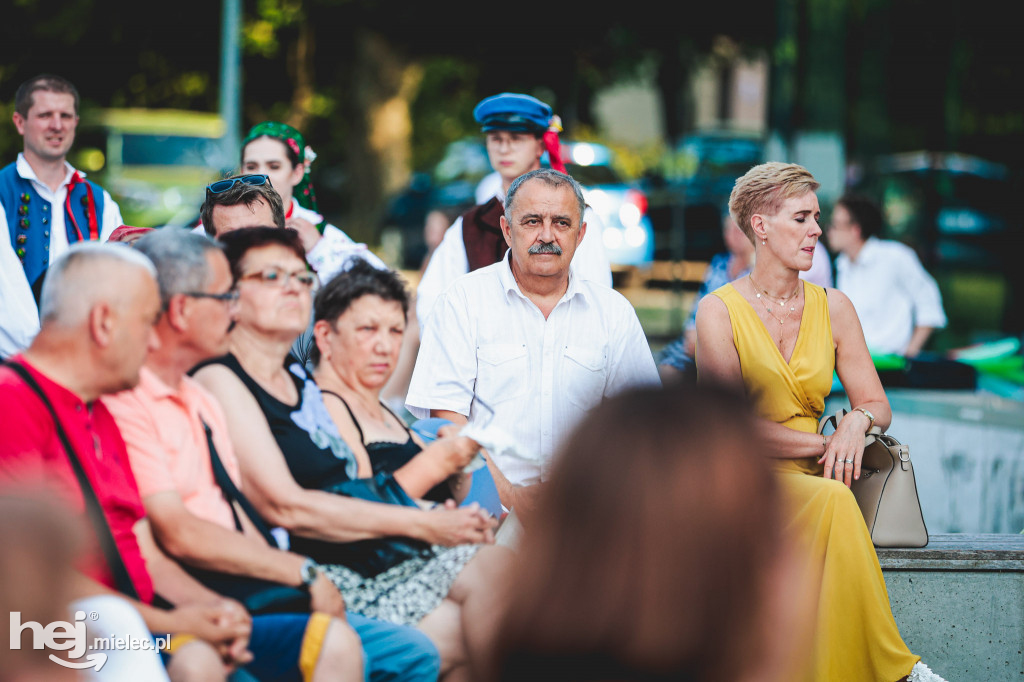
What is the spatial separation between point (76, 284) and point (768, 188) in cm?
258

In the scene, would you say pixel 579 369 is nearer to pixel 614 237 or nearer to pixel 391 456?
pixel 391 456

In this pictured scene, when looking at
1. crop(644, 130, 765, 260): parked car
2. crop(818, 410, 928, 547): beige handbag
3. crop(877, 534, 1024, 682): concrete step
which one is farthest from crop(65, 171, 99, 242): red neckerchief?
crop(644, 130, 765, 260): parked car

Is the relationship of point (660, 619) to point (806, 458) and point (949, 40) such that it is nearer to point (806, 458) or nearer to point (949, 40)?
point (806, 458)

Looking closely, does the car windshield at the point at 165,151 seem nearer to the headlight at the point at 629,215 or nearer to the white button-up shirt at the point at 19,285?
the headlight at the point at 629,215

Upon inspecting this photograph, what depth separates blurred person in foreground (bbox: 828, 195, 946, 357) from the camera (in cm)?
716

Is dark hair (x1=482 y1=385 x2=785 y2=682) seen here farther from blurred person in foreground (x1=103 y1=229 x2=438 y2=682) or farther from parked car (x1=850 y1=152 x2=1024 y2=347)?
parked car (x1=850 y1=152 x2=1024 y2=347)

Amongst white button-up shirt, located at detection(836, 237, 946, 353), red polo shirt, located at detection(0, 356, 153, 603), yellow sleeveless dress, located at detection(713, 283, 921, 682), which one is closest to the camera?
red polo shirt, located at detection(0, 356, 153, 603)

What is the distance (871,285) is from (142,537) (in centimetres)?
576

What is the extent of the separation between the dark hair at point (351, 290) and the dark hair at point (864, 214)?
16.1ft

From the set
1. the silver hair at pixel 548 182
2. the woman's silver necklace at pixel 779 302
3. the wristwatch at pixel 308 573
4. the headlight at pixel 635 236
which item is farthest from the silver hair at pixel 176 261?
the headlight at pixel 635 236

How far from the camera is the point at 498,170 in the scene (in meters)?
5.19

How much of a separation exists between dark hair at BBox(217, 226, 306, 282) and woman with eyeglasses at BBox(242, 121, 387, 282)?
Answer: 5.97ft

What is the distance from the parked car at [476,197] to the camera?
44.1ft

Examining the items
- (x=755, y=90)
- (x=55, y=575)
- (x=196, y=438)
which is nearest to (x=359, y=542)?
(x=196, y=438)
